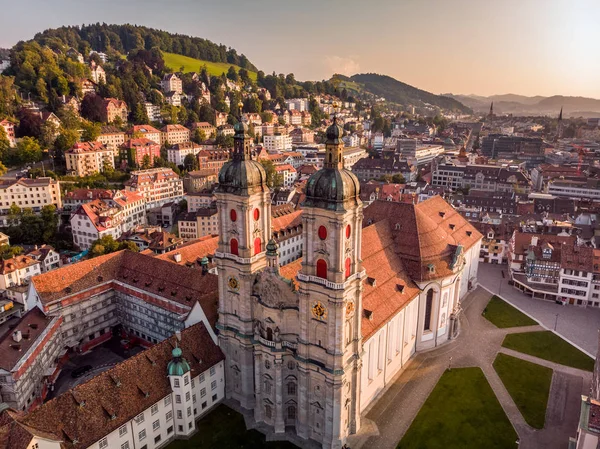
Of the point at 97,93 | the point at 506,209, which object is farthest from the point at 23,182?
the point at 506,209

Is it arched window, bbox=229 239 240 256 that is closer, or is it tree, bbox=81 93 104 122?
arched window, bbox=229 239 240 256

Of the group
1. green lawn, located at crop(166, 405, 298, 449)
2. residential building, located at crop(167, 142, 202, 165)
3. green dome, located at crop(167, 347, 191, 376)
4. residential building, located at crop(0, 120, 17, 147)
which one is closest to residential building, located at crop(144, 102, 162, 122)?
residential building, located at crop(167, 142, 202, 165)

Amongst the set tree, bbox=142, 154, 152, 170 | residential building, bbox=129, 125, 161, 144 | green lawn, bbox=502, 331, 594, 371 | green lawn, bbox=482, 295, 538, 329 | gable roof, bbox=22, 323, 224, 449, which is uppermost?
residential building, bbox=129, 125, 161, 144

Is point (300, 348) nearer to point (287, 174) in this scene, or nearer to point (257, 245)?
point (257, 245)

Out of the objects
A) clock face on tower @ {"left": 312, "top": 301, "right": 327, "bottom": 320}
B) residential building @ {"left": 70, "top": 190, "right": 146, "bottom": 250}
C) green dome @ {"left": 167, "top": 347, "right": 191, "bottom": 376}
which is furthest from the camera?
residential building @ {"left": 70, "top": 190, "right": 146, "bottom": 250}

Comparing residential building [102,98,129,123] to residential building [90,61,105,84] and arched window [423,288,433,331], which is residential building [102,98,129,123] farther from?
arched window [423,288,433,331]

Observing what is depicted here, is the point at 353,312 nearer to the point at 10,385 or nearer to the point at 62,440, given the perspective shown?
the point at 62,440
